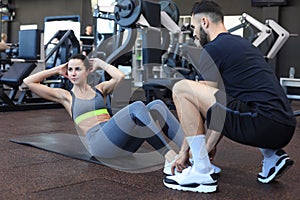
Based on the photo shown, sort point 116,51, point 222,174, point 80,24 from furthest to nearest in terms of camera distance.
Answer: point 80,24 < point 116,51 < point 222,174

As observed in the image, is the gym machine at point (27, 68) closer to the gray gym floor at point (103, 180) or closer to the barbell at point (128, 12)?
the barbell at point (128, 12)

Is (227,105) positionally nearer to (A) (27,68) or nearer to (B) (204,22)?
(B) (204,22)

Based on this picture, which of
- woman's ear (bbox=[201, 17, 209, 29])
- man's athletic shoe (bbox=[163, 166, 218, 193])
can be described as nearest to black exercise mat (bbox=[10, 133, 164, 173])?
man's athletic shoe (bbox=[163, 166, 218, 193])

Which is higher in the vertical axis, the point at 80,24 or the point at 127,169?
the point at 80,24

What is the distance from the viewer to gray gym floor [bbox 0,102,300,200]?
171 centimetres

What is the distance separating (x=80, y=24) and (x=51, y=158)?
915 centimetres

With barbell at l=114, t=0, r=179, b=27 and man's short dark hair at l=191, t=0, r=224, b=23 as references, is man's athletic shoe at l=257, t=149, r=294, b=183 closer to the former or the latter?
man's short dark hair at l=191, t=0, r=224, b=23

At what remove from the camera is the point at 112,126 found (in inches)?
83.8

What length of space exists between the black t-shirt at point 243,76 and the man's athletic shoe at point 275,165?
0.19 m

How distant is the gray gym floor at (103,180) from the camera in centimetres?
171

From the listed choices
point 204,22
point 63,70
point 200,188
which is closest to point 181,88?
point 204,22

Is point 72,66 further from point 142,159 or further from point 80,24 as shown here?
point 80,24

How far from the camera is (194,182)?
177cm

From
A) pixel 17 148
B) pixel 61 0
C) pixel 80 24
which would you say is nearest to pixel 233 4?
pixel 80 24
